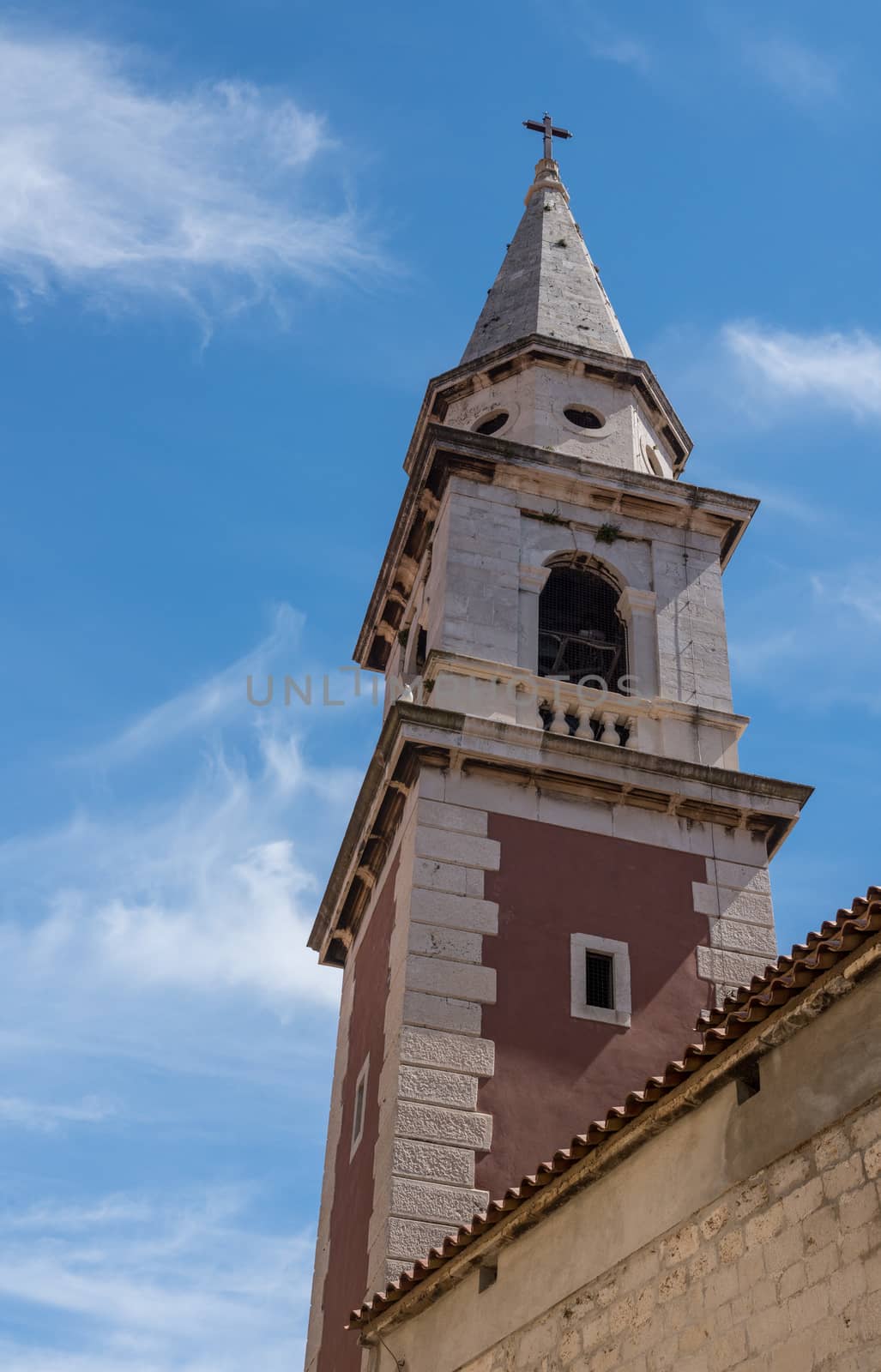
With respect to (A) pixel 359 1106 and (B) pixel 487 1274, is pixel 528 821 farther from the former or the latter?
(B) pixel 487 1274

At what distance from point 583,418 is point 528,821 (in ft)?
23.5

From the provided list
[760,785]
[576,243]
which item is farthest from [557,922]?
[576,243]

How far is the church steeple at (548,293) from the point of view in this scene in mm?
22500

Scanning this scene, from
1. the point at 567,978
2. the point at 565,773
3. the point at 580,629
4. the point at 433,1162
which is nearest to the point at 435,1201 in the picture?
the point at 433,1162

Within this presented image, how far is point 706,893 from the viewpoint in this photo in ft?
51.9

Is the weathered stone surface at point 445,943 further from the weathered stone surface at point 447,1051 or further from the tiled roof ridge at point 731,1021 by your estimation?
the tiled roof ridge at point 731,1021

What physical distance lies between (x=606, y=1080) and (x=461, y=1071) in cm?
128

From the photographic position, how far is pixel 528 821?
623 inches

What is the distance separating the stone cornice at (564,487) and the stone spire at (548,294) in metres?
3.10

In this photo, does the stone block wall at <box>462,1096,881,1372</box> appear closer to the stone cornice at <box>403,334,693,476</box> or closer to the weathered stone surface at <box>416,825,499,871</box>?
the weathered stone surface at <box>416,825,499,871</box>

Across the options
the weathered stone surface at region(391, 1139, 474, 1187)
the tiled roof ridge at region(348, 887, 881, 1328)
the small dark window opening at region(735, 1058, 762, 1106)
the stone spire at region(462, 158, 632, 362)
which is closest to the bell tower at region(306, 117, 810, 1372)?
the weathered stone surface at region(391, 1139, 474, 1187)

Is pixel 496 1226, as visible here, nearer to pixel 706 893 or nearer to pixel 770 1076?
pixel 770 1076

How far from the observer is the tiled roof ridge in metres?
7.83

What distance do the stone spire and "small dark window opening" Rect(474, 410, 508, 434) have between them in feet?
3.55
